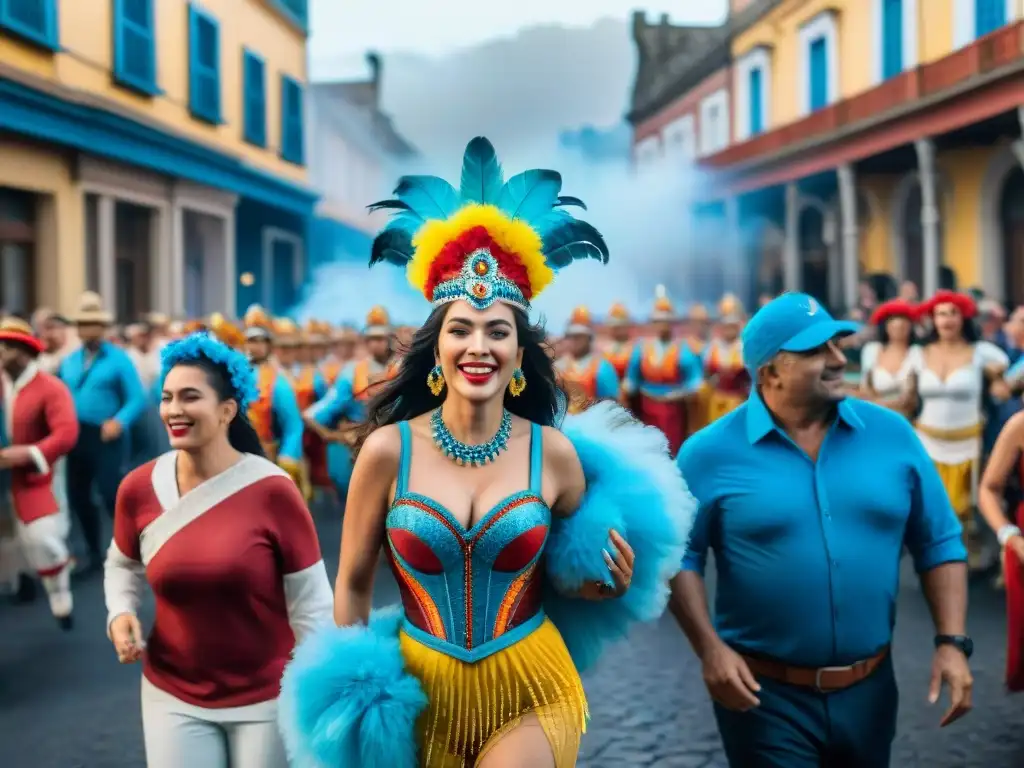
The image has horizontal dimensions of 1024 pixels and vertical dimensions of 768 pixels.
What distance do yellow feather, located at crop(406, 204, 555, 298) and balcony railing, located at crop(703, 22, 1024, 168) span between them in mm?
13733

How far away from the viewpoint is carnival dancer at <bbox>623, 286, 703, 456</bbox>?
1369 cm

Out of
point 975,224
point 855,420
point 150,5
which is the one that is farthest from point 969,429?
point 150,5

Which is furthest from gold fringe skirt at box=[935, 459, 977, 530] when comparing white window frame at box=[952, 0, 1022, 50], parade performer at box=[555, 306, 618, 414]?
white window frame at box=[952, 0, 1022, 50]

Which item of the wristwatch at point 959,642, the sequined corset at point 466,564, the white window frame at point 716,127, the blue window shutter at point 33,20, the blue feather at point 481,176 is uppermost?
the white window frame at point 716,127

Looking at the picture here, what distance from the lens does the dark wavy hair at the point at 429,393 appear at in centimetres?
347

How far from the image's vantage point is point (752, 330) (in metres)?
3.83

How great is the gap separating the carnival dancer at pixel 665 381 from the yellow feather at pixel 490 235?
33.4 ft

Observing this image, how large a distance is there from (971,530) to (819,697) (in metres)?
6.09

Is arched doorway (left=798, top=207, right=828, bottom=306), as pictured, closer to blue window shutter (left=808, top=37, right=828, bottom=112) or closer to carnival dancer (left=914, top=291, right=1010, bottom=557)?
blue window shutter (left=808, top=37, right=828, bottom=112)

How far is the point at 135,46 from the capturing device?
17.1m

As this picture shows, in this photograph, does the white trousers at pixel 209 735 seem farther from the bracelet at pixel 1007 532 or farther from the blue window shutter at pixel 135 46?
the blue window shutter at pixel 135 46

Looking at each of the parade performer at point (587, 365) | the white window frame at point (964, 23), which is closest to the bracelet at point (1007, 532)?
the parade performer at point (587, 365)

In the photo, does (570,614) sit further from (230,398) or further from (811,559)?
(230,398)

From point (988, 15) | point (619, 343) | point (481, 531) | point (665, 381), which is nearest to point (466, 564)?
point (481, 531)
